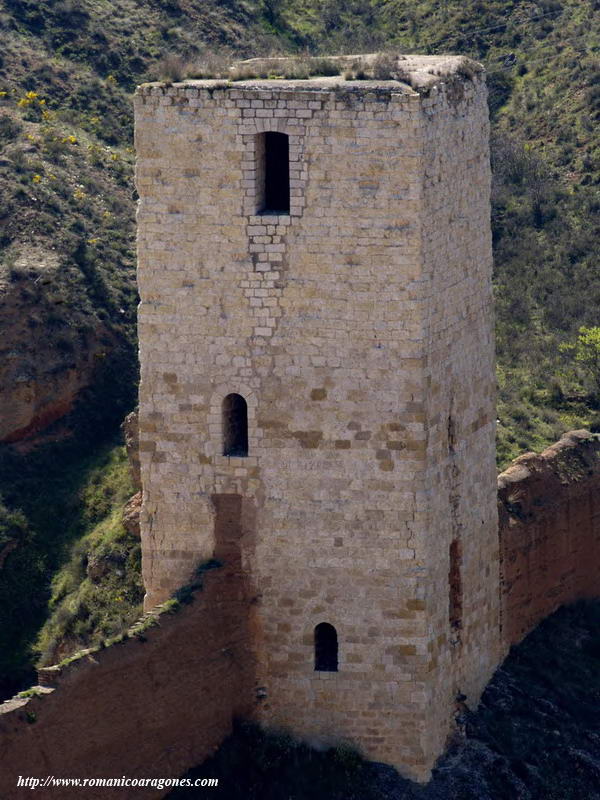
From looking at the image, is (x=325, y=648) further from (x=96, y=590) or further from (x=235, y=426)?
(x=96, y=590)

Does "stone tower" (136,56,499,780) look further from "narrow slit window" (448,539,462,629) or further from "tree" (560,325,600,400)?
"tree" (560,325,600,400)

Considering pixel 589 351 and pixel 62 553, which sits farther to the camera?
pixel 589 351

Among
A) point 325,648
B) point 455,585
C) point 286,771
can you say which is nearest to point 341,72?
point 455,585

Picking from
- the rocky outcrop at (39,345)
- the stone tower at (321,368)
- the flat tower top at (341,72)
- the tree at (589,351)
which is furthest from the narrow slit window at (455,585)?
the tree at (589,351)

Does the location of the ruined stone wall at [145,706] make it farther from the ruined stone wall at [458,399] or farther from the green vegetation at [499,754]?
the ruined stone wall at [458,399]

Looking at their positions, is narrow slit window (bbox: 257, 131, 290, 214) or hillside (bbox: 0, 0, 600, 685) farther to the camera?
hillside (bbox: 0, 0, 600, 685)

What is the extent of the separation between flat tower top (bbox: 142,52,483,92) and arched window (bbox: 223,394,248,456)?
11.5ft

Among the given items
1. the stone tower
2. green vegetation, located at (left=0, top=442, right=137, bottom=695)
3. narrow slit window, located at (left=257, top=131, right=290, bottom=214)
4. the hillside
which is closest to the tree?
the hillside

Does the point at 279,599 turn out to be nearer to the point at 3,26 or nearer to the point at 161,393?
the point at 161,393

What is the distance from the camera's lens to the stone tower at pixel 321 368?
24.3 m

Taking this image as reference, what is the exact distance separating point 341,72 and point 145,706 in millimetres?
7334

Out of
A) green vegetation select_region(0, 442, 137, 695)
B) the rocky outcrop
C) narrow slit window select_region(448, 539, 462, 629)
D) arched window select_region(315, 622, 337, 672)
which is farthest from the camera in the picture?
the rocky outcrop

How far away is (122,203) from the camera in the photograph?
136 feet

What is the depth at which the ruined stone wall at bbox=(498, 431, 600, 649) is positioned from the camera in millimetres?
28578
